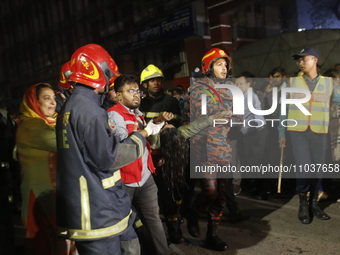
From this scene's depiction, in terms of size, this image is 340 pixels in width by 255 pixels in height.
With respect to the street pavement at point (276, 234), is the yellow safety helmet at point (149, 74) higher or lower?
higher

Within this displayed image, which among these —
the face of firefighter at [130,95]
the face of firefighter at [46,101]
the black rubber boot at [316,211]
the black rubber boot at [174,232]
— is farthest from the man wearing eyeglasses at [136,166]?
the black rubber boot at [316,211]

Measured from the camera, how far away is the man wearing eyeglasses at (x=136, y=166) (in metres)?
3.10

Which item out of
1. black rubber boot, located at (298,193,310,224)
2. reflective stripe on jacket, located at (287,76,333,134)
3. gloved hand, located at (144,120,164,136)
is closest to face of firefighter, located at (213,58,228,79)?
gloved hand, located at (144,120,164,136)

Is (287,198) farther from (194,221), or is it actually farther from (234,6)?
(234,6)

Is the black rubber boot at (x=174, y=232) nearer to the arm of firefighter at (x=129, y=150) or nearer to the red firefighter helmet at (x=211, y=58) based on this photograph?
the red firefighter helmet at (x=211, y=58)

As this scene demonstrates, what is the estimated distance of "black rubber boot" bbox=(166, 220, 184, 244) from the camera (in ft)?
13.7

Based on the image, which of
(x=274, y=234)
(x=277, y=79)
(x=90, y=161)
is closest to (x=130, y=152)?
(x=90, y=161)

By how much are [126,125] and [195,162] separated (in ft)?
3.65

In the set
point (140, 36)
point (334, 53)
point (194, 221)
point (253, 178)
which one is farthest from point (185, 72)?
point (194, 221)

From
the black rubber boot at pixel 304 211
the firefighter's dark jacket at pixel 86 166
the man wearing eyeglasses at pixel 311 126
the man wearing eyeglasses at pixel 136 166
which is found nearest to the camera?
the firefighter's dark jacket at pixel 86 166

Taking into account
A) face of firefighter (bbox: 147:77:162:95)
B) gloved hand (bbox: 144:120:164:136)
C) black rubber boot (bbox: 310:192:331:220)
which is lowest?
black rubber boot (bbox: 310:192:331:220)

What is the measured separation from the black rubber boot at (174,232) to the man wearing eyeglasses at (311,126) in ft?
5.47

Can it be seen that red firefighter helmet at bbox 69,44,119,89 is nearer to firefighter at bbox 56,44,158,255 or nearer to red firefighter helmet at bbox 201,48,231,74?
firefighter at bbox 56,44,158,255

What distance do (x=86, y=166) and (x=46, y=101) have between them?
1392mm
